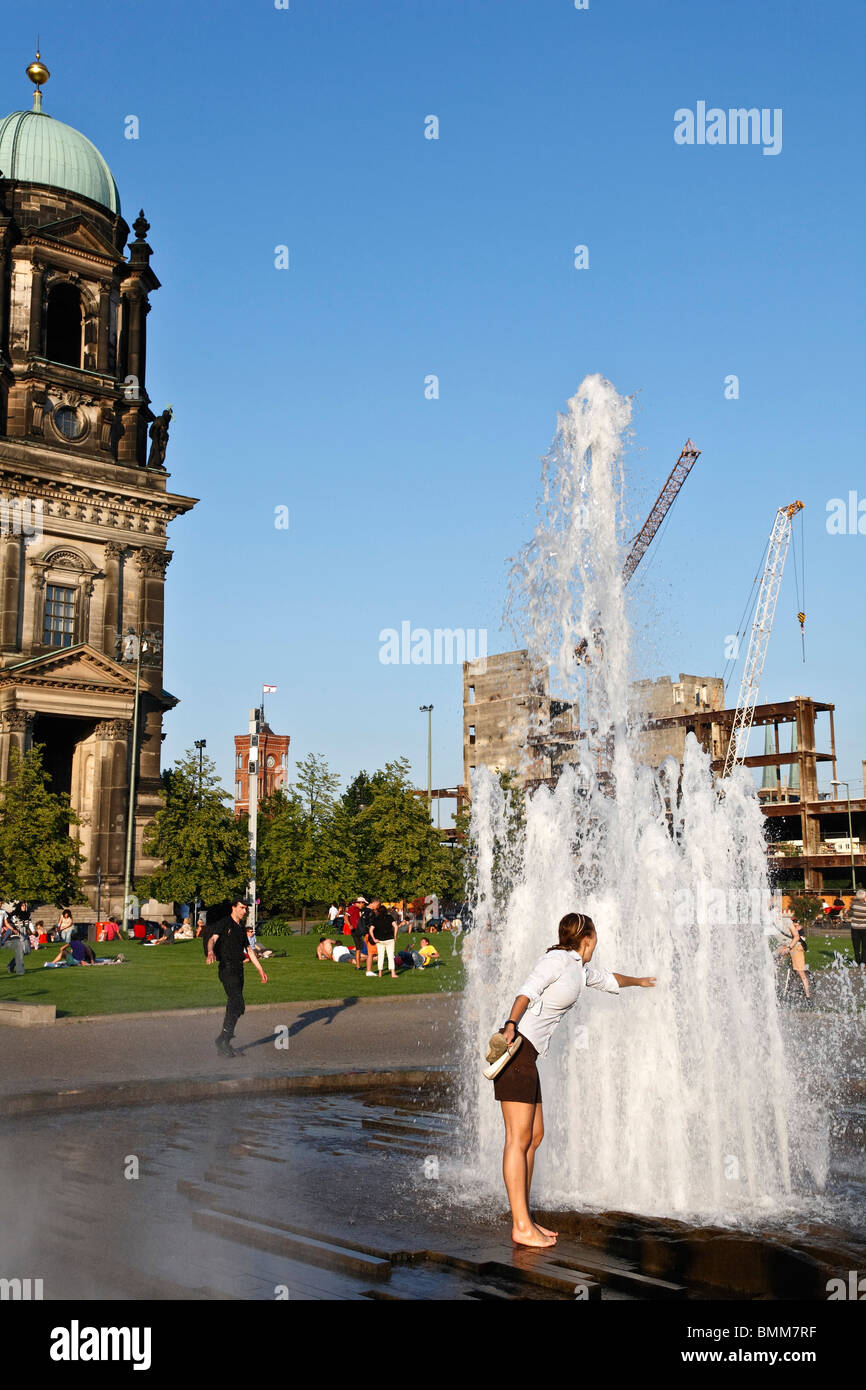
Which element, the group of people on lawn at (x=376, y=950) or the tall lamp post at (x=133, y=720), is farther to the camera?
the tall lamp post at (x=133, y=720)

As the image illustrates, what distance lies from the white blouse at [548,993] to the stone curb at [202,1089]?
225 inches

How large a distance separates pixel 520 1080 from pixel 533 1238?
83cm

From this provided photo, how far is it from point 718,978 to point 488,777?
240 inches

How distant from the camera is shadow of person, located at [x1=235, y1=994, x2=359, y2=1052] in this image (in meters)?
16.1

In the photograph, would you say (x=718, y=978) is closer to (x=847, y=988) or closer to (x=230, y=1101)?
(x=230, y=1101)

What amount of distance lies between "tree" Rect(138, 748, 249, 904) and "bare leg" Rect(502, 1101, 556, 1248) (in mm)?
38619

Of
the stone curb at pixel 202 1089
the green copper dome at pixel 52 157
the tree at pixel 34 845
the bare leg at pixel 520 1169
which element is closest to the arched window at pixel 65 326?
the green copper dome at pixel 52 157

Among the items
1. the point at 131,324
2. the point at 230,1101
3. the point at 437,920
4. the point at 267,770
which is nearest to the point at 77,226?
the point at 131,324

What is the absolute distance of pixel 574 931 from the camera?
7.27m

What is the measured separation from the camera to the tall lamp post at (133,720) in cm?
4916

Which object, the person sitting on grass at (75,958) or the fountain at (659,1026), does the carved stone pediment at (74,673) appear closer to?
the person sitting on grass at (75,958)

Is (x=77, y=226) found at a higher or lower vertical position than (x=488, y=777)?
higher
